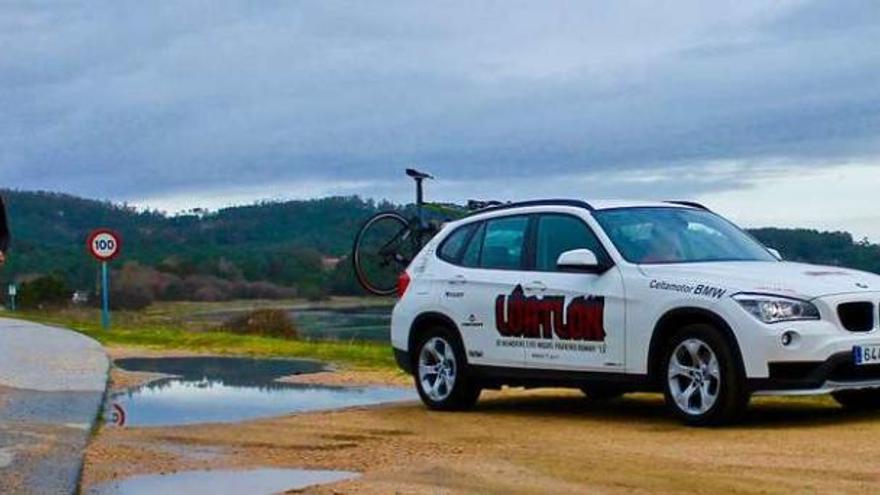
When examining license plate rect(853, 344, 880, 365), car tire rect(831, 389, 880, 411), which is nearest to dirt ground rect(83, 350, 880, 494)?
car tire rect(831, 389, 880, 411)

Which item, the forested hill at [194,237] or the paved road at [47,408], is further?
the forested hill at [194,237]

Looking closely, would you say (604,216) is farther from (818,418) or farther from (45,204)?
(45,204)

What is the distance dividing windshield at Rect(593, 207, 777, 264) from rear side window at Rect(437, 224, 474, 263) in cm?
151

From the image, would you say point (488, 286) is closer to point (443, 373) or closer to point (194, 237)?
point (443, 373)

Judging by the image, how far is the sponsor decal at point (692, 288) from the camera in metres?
12.0

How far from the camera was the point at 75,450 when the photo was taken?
450 inches

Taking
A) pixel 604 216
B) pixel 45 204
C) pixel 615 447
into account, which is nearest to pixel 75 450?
pixel 615 447

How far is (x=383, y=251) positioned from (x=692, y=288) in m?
7.74

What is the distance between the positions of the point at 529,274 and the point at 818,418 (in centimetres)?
242

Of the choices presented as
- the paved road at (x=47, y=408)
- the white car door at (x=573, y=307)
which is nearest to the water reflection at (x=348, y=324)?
the paved road at (x=47, y=408)

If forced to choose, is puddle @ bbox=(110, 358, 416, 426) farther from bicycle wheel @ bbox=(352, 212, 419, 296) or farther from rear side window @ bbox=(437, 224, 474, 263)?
rear side window @ bbox=(437, 224, 474, 263)

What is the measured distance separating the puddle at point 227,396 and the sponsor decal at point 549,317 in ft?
6.46

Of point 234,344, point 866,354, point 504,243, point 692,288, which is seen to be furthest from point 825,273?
point 234,344

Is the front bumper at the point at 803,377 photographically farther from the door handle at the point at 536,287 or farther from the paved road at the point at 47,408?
the paved road at the point at 47,408
